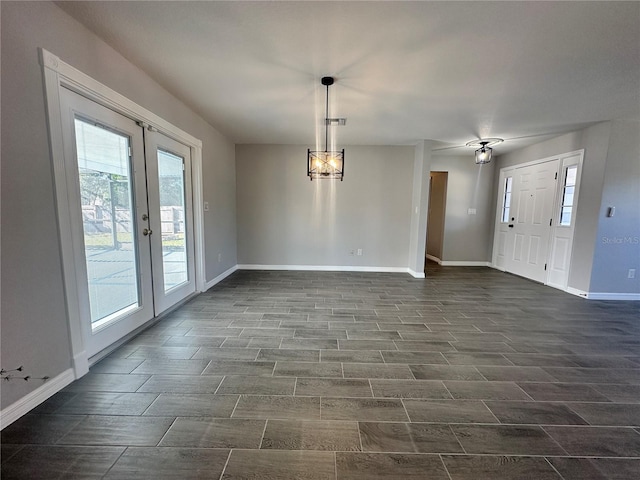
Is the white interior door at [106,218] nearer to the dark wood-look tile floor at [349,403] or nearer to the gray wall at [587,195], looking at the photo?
the dark wood-look tile floor at [349,403]

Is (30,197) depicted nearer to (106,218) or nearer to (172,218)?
(106,218)

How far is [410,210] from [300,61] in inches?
146

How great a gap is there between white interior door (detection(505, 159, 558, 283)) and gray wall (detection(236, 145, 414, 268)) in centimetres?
219

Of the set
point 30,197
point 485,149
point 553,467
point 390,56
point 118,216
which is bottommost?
point 553,467

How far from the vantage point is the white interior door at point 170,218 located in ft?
8.89

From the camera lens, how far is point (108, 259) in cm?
218

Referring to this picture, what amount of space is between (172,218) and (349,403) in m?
2.80

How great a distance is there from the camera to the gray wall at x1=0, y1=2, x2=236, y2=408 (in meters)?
1.39

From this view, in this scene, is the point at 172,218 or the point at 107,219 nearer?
the point at 107,219

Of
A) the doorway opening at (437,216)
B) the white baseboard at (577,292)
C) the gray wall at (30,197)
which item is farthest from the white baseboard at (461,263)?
the gray wall at (30,197)

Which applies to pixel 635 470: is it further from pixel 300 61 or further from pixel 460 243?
pixel 460 243

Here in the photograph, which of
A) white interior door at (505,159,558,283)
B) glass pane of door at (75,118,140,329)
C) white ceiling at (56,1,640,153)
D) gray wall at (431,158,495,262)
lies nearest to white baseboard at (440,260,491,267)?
gray wall at (431,158,495,262)

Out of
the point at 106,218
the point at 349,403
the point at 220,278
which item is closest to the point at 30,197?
the point at 106,218

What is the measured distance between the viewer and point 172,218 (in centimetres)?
312
